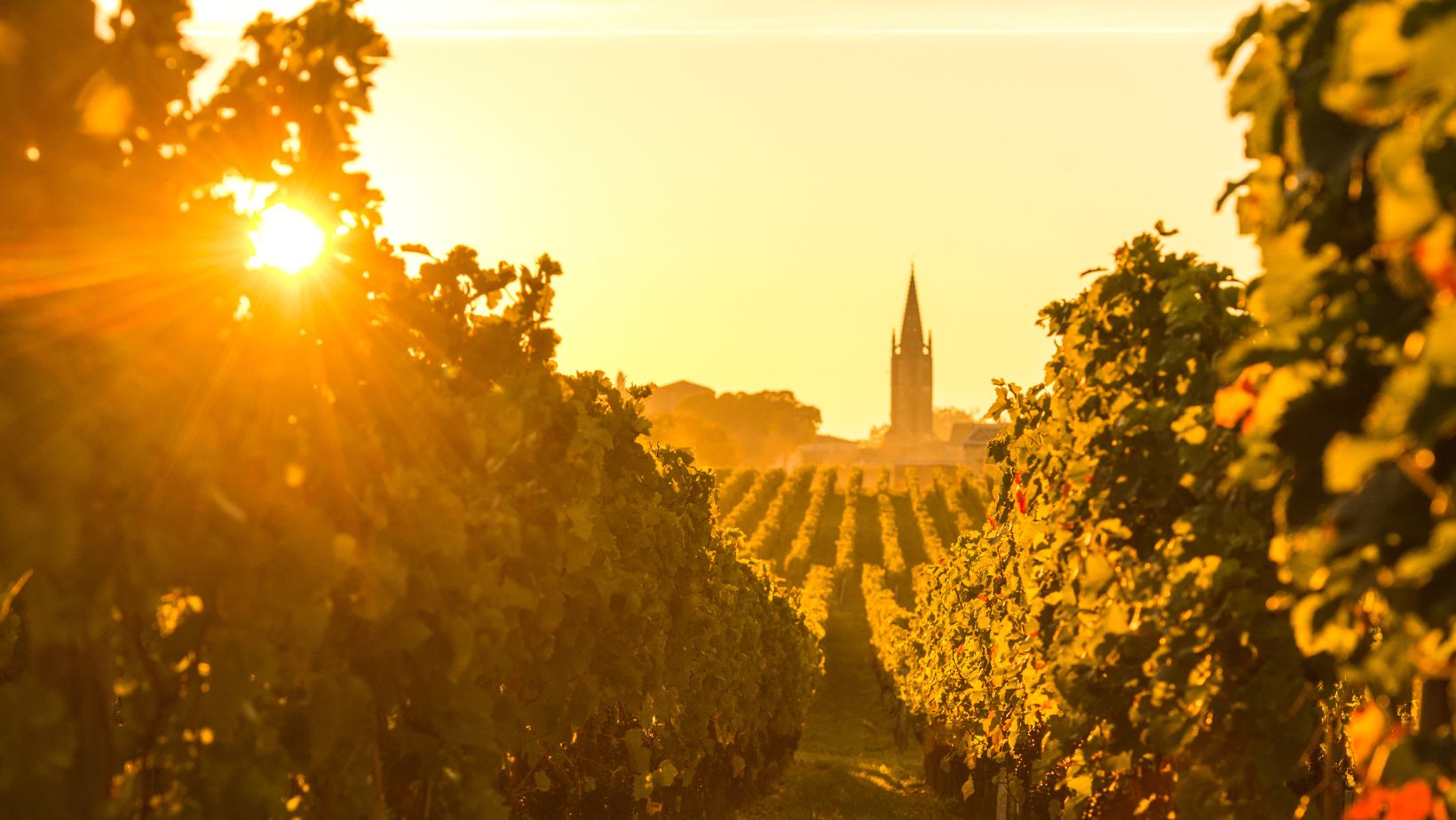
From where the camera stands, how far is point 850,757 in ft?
107

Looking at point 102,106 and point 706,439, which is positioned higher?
point 706,439

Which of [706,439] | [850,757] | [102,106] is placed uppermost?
[706,439]

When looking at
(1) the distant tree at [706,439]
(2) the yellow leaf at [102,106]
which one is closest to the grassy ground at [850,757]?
(2) the yellow leaf at [102,106]

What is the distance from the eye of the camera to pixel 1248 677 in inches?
261

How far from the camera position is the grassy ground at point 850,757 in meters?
21.1

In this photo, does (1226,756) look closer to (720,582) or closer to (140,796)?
(140,796)

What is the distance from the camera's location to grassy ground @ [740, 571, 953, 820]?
2112 cm

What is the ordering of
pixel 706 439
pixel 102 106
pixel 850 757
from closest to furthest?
pixel 102 106 → pixel 850 757 → pixel 706 439

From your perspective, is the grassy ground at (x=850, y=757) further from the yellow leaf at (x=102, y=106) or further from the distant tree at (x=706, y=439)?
the distant tree at (x=706, y=439)

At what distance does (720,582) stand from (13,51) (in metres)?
13.0

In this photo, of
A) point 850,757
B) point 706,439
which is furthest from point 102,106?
point 706,439

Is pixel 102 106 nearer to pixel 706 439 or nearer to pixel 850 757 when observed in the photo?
pixel 850 757

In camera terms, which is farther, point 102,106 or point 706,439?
point 706,439

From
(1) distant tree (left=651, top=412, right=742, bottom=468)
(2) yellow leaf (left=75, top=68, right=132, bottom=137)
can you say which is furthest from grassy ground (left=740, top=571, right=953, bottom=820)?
(1) distant tree (left=651, top=412, right=742, bottom=468)
